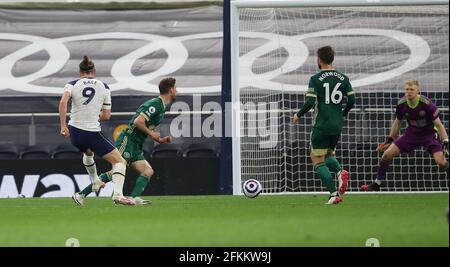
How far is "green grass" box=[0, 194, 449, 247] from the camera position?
371 inches

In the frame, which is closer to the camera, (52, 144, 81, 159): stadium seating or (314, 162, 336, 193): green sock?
(314, 162, 336, 193): green sock

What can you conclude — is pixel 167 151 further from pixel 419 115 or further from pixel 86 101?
pixel 86 101

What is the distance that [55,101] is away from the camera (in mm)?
20672

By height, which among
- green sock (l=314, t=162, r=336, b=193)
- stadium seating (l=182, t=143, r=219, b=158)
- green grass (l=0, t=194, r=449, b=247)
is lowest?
green grass (l=0, t=194, r=449, b=247)

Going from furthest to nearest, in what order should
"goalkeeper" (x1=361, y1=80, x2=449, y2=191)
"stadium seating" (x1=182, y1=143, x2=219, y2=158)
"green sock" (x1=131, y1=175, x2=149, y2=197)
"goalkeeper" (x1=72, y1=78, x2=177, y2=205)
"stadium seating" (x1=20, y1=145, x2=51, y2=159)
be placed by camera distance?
"stadium seating" (x1=20, y1=145, x2=51, y2=159) → "stadium seating" (x1=182, y1=143, x2=219, y2=158) → "goalkeeper" (x1=361, y1=80, x2=449, y2=191) → "green sock" (x1=131, y1=175, x2=149, y2=197) → "goalkeeper" (x1=72, y1=78, x2=177, y2=205)

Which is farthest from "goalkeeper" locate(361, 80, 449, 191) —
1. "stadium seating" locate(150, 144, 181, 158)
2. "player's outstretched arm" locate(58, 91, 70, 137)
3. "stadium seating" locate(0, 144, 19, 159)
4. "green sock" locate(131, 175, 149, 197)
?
"stadium seating" locate(0, 144, 19, 159)

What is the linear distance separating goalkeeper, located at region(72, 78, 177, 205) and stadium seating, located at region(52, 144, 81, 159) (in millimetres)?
4796

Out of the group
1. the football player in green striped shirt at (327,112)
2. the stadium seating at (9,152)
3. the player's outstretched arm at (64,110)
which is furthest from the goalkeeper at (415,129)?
the stadium seating at (9,152)

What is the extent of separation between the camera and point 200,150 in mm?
20078

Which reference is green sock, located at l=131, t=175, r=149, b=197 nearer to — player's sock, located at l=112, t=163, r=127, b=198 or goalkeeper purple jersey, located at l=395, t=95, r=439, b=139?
player's sock, located at l=112, t=163, r=127, b=198

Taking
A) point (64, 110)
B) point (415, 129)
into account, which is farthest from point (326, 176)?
point (64, 110)

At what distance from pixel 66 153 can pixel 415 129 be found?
6.21 meters

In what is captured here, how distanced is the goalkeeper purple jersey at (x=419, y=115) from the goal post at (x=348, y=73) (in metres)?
2.19

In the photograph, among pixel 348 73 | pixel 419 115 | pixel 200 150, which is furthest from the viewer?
pixel 200 150
